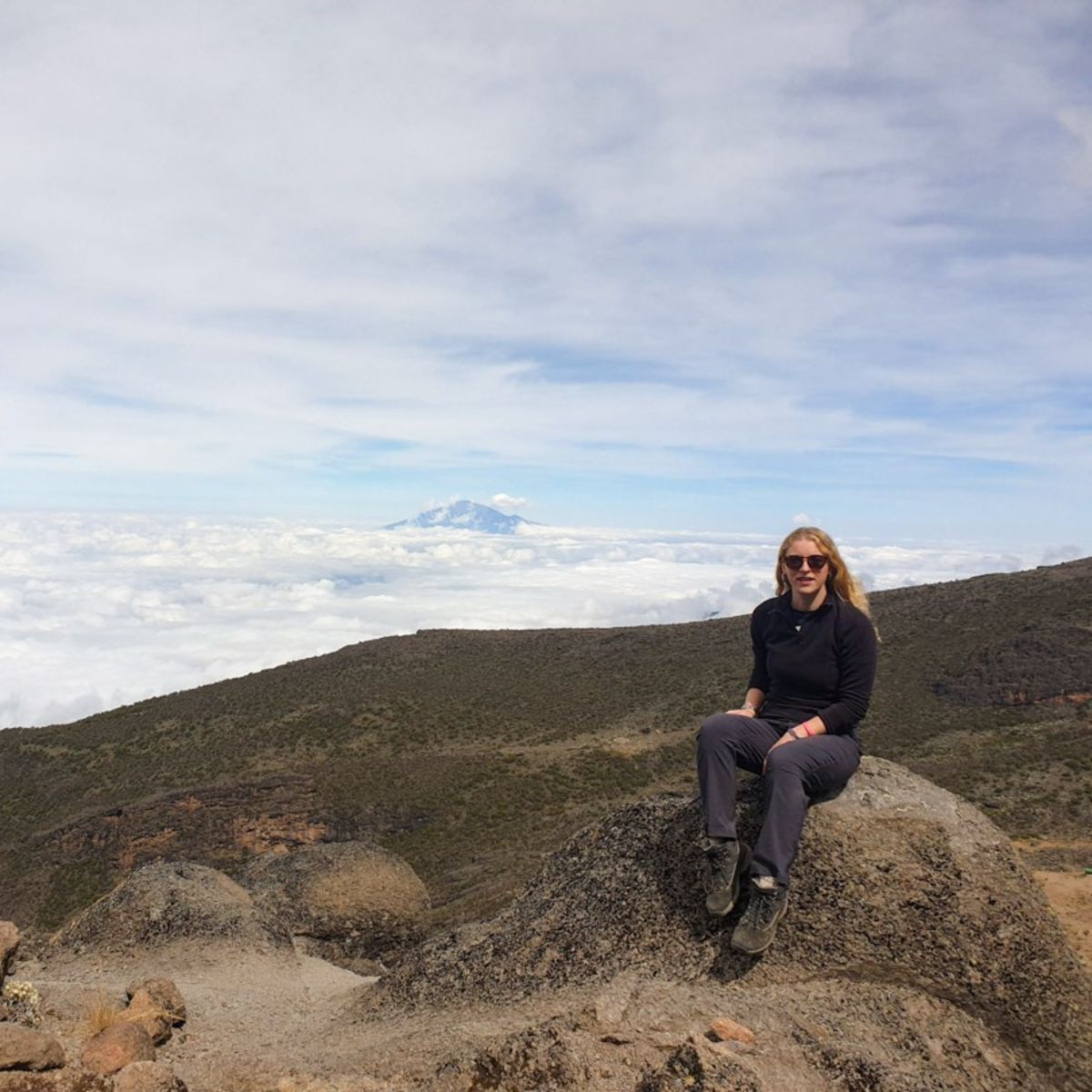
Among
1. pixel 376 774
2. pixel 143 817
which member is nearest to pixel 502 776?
pixel 376 774

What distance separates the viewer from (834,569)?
7.73 meters

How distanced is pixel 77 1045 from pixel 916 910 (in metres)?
7.70

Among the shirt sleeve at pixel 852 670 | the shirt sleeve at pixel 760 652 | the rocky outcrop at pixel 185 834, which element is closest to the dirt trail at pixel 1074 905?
the shirt sleeve at pixel 852 670

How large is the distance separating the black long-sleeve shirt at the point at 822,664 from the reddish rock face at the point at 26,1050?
21.9ft

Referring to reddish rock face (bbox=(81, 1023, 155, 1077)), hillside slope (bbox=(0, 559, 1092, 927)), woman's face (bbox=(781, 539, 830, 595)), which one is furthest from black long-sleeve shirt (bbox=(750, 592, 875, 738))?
hillside slope (bbox=(0, 559, 1092, 927))

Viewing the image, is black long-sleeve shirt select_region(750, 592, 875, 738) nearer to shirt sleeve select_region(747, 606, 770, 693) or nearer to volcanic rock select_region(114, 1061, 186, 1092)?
shirt sleeve select_region(747, 606, 770, 693)

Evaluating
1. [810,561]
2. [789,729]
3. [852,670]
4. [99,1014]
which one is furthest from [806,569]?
[99,1014]

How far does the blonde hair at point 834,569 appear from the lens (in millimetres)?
7664

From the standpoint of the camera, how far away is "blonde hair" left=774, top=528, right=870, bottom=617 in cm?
766

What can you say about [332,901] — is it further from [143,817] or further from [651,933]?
[143,817]

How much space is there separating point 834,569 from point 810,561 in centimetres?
32

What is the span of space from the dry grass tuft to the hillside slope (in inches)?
550

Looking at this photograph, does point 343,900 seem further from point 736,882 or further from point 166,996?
point 736,882

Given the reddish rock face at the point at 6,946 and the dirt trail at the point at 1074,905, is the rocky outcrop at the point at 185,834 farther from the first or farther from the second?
the reddish rock face at the point at 6,946
